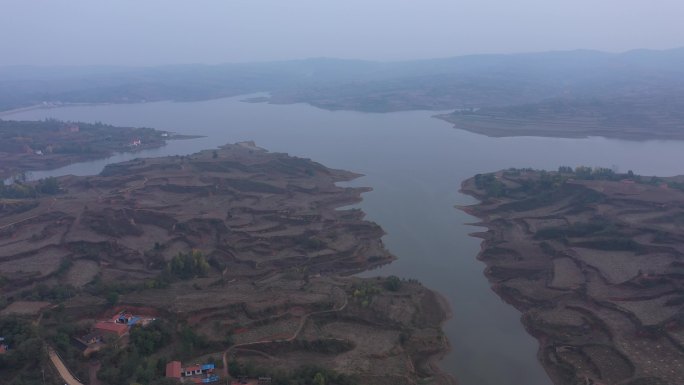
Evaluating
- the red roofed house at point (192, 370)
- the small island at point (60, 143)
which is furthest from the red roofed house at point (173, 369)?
the small island at point (60, 143)

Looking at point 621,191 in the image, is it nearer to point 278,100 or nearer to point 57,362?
point 57,362

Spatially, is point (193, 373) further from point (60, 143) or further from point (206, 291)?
point (60, 143)

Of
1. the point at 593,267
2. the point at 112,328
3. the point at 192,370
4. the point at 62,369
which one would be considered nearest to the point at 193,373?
the point at 192,370

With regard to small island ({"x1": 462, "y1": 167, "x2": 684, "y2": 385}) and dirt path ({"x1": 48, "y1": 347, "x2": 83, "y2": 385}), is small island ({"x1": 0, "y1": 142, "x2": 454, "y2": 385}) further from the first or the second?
small island ({"x1": 462, "y1": 167, "x2": 684, "y2": 385})

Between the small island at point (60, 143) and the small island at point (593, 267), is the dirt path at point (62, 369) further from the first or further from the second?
the small island at point (60, 143)

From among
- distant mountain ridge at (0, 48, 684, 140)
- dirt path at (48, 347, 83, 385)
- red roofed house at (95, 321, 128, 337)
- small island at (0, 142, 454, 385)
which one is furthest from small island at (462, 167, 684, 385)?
distant mountain ridge at (0, 48, 684, 140)

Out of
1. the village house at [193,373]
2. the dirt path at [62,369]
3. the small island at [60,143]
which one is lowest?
the village house at [193,373]

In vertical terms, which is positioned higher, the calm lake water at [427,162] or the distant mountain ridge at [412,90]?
the distant mountain ridge at [412,90]

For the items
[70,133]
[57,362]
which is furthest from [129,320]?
[70,133]
